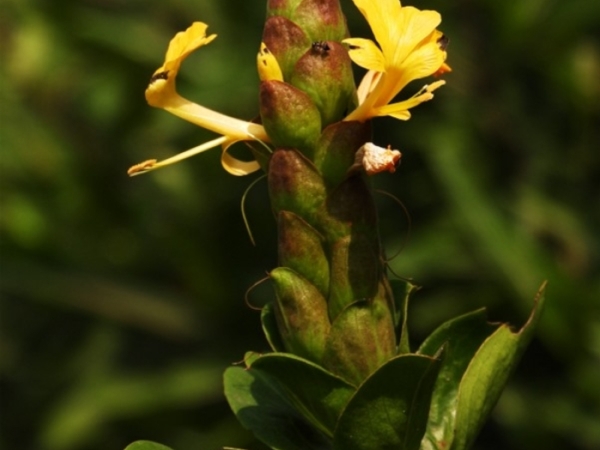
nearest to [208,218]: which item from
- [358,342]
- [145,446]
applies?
[145,446]

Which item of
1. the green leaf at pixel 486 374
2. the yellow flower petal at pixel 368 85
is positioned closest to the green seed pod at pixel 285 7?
the yellow flower petal at pixel 368 85

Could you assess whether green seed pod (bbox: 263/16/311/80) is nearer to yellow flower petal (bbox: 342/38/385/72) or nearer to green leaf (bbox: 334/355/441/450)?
yellow flower petal (bbox: 342/38/385/72)

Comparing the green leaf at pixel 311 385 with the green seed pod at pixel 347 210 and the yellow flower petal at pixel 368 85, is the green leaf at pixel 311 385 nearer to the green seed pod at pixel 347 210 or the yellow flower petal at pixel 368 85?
the green seed pod at pixel 347 210

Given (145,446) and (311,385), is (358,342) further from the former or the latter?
(145,446)

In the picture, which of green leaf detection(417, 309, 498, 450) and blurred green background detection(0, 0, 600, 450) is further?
blurred green background detection(0, 0, 600, 450)

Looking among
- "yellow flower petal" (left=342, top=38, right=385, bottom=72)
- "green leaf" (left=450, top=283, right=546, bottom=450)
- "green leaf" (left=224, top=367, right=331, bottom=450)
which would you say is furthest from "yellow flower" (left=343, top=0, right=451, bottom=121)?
"green leaf" (left=224, top=367, right=331, bottom=450)

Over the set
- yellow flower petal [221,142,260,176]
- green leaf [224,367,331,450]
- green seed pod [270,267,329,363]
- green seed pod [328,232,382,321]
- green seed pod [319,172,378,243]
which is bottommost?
green leaf [224,367,331,450]

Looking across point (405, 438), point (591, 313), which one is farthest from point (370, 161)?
point (591, 313)
